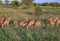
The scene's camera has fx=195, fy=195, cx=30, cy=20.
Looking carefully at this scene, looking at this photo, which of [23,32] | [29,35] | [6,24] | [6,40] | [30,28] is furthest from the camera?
[6,24]

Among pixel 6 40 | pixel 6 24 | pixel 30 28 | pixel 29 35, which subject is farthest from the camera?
pixel 6 24

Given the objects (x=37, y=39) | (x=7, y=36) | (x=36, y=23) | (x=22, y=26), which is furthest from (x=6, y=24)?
(x=37, y=39)

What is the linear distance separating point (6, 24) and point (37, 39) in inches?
128

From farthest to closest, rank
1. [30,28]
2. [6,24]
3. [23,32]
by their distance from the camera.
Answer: [6,24]
[30,28]
[23,32]

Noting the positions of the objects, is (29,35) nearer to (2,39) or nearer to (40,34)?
(40,34)

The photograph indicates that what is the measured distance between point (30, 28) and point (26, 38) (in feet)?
6.35

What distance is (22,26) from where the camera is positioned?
971cm

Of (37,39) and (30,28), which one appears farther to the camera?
(30,28)

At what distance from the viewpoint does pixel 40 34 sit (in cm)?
792

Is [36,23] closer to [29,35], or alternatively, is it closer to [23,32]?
[23,32]

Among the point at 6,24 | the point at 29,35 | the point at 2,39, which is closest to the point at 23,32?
the point at 29,35

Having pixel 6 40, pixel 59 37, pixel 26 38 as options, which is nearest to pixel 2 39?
pixel 6 40

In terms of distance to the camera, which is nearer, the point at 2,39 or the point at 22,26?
the point at 2,39

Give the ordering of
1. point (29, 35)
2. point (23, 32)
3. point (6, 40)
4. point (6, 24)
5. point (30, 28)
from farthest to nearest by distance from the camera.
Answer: point (6, 24) → point (30, 28) → point (23, 32) → point (29, 35) → point (6, 40)
